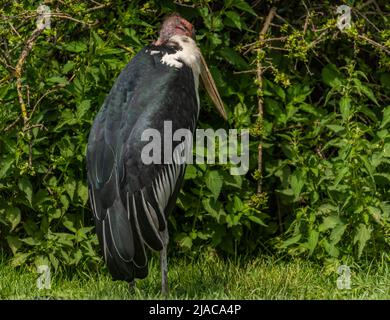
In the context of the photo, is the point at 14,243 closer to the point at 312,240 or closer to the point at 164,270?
the point at 164,270

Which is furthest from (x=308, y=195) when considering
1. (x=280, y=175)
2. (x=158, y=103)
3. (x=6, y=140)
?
(x=6, y=140)

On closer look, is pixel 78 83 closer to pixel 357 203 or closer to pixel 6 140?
pixel 6 140

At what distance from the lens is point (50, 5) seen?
6.25 m

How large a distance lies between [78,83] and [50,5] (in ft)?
1.65

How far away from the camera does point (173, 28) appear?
5.85m

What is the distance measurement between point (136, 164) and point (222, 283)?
92cm

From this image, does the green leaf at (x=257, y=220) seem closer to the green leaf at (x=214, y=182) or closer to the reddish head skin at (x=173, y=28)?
the green leaf at (x=214, y=182)

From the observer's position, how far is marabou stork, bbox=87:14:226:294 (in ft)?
17.0

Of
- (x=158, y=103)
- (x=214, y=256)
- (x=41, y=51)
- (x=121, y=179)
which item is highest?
(x=41, y=51)

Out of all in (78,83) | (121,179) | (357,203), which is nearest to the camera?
(121,179)

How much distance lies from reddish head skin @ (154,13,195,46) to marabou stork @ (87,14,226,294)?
0.85ft

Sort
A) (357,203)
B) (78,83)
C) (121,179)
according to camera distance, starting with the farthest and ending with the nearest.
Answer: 1. (78,83)
2. (357,203)
3. (121,179)

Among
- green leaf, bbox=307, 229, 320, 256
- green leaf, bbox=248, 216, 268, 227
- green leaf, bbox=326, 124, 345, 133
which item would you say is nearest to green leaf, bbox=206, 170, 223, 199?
green leaf, bbox=248, 216, 268, 227

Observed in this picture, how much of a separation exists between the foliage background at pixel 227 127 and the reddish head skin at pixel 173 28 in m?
0.32
